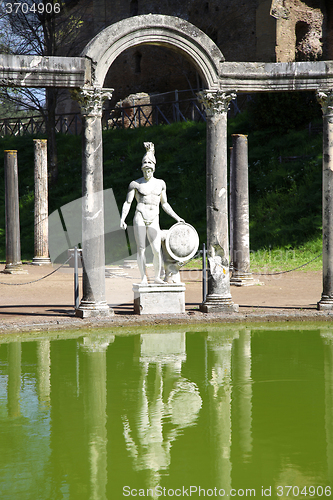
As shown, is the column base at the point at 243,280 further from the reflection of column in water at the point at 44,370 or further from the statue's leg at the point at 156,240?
the reflection of column in water at the point at 44,370

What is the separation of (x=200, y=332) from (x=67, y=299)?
3.67m

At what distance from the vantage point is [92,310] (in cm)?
842

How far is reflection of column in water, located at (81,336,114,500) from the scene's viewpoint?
3.47 meters

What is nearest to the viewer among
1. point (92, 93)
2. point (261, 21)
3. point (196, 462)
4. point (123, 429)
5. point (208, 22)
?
point (196, 462)

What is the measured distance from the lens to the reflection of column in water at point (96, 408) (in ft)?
11.4

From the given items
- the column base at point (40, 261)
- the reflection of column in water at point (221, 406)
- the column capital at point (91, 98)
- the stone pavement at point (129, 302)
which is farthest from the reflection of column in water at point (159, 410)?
the column base at point (40, 261)

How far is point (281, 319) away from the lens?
8516mm

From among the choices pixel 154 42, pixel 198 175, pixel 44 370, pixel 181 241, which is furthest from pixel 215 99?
pixel 198 175

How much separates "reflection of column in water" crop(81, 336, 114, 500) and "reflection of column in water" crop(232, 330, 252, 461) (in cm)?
93

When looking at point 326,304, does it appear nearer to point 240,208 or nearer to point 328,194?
point 328,194

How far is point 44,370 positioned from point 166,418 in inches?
73.7

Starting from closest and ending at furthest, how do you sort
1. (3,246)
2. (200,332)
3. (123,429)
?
(123,429)
(200,332)
(3,246)

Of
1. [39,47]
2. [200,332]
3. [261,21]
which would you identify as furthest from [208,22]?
[200,332]

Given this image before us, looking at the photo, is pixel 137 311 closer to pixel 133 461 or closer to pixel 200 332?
pixel 200 332
